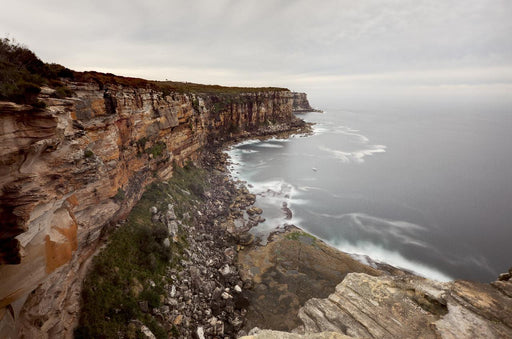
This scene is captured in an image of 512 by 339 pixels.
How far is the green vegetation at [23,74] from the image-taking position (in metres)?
6.99

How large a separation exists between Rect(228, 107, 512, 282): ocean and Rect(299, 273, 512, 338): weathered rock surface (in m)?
12.5

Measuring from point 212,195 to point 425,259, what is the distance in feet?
83.9

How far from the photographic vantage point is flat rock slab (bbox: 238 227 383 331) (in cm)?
1483

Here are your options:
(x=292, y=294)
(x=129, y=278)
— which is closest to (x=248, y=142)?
(x=292, y=294)

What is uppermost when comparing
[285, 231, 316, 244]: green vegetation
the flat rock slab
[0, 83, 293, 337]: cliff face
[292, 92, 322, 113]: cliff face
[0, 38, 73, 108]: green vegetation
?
[292, 92, 322, 113]: cliff face

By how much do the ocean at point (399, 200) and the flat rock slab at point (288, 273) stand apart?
3.05m

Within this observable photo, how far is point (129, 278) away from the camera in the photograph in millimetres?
12875

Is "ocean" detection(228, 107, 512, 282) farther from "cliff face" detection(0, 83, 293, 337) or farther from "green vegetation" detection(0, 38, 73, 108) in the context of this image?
"green vegetation" detection(0, 38, 73, 108)

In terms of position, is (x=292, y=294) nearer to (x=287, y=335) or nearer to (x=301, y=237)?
(x=301, y=237)

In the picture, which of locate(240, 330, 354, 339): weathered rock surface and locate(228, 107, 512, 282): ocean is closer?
locate(240, 330, 354, 339): weathered rock surface

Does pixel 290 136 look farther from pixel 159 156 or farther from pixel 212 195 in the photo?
pixel 159 156

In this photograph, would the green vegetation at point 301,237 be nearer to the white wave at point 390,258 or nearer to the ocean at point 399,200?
the ocean at point 399,200

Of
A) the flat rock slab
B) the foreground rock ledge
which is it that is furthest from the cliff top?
the flat rock slab

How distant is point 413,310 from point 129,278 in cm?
1503
